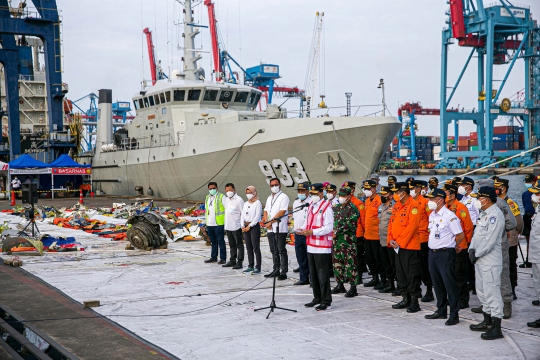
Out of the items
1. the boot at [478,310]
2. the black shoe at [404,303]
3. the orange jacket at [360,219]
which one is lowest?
the boot at [478,310]

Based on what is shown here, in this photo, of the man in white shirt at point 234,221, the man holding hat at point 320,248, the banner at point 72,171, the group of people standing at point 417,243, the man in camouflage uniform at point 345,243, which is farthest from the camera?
the banner at point 72,171

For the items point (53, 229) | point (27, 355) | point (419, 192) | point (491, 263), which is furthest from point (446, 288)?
point (53, 229)

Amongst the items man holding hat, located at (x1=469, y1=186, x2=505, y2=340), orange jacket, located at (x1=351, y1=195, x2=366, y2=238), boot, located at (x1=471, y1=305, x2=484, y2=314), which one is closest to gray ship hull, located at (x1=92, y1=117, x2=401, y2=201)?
orange jacket, located at (x1=351, y1=195, x2=366, y2=238)

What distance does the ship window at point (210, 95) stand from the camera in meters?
24.5

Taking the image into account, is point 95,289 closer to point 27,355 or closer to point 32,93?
point 27,355

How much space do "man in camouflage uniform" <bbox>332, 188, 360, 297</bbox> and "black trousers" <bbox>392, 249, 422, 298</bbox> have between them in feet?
2.75

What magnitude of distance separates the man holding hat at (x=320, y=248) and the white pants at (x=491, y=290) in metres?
1.79

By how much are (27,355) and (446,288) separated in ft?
13.8

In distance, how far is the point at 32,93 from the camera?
141 feet

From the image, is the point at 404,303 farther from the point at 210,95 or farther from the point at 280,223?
the point at 210,95

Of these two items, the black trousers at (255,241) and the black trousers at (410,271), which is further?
the black trousers at (255,241)

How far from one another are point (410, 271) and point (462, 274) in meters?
0.71

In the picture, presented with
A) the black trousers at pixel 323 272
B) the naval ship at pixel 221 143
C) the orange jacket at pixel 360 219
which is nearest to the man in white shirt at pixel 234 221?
the orange jacket at pixel 360 219

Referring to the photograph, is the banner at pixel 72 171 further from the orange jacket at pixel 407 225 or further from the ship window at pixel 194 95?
the orange jacket at pixel 407 225
